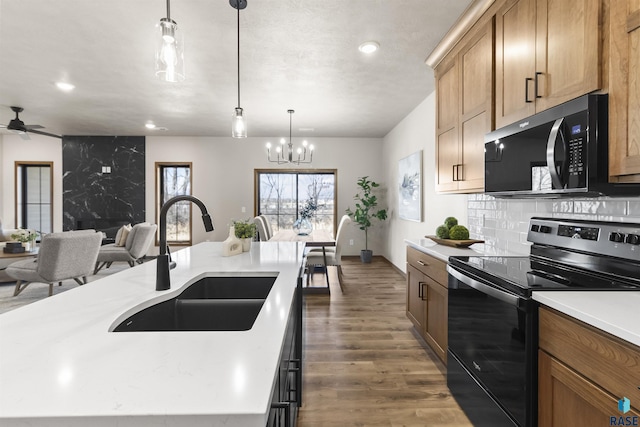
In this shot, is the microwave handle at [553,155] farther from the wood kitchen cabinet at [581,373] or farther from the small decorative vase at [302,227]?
the small decorative vase at [302,227]

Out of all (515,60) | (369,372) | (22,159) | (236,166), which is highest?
(22,159)

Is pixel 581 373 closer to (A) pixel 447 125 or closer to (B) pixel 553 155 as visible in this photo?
(B) pixel 553 155

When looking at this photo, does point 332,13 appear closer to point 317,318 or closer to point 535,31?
point 535,31

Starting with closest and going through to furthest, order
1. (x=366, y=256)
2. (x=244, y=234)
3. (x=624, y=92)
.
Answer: (x=624, y=92), (x=244, y=234), (x=366, y=256)

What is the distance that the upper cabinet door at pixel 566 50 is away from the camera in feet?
4.33

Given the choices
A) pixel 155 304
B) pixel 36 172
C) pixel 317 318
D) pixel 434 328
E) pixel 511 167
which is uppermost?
pixel 36 172

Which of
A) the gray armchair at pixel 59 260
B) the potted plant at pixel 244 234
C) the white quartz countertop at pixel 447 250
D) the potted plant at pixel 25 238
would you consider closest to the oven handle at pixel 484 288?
the white quartz countertop at pixel 447 250

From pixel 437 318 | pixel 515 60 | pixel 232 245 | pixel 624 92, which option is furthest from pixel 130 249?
pixel 624 92

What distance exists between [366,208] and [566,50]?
502 cm

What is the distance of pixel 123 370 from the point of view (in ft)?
2.05

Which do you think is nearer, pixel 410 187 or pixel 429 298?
pixel 429 298

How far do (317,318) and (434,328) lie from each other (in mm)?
1291

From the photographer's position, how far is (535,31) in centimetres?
168

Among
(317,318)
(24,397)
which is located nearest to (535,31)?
(24,397)
